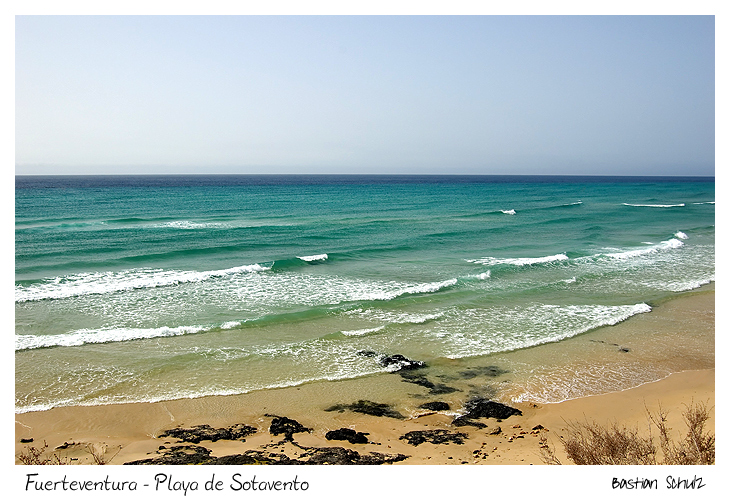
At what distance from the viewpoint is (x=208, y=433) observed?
8320mm

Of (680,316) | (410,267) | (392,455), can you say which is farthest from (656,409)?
(410,267)

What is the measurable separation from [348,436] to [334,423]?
612 mm

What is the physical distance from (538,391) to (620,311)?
6680 mm

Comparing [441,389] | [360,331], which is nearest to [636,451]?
[441,389]

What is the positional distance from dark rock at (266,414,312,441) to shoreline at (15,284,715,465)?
0.08m

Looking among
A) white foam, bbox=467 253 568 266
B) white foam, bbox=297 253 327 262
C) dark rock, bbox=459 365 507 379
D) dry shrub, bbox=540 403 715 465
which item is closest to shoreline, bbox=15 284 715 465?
dry shrub, bbox=540 403 715 465

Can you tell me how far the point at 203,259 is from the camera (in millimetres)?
21656

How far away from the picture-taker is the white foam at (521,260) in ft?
70.4

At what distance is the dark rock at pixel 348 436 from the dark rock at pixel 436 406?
1513mm

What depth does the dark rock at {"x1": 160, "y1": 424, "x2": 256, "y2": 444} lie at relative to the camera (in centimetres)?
816

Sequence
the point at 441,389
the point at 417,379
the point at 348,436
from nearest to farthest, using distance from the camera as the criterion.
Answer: the point at 348,436, the point at 441,389, the point at 417,379

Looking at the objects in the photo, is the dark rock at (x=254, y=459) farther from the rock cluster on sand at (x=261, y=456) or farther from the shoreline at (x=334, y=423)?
the shoreline at (x=334, y=423)

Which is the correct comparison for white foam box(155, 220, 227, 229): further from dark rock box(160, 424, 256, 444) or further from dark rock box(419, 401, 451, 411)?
dark rock box(419, 401, 451, 411)

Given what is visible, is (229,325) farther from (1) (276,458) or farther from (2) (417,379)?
(1) (276,458)
